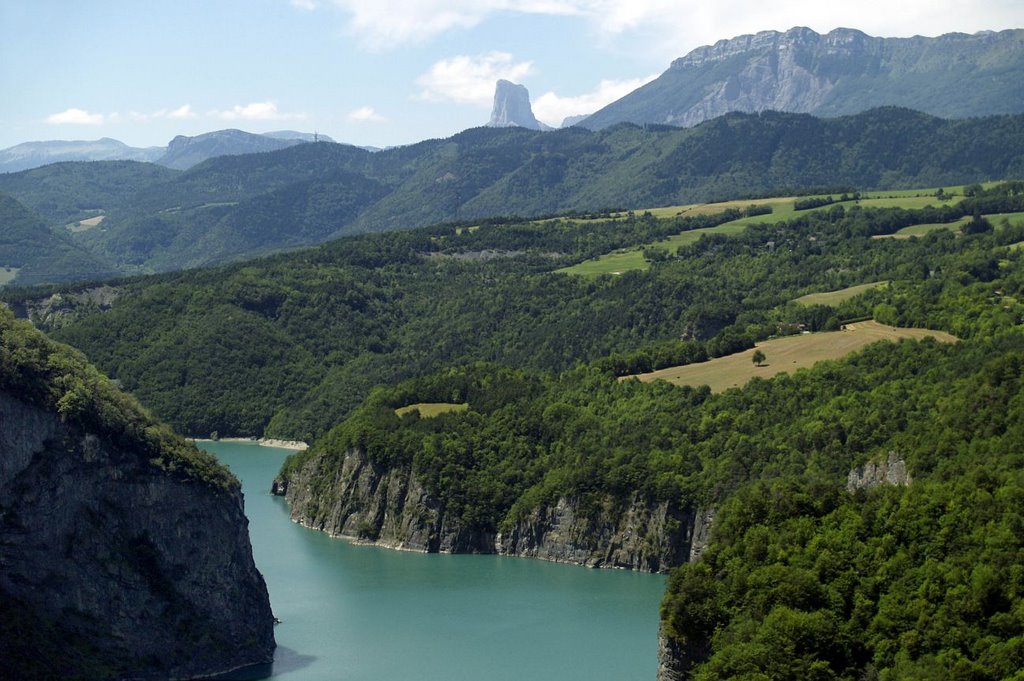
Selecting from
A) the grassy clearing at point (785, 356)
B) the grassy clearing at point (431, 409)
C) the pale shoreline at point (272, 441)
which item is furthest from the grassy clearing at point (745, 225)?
the grassy clearing at point (431, 409)

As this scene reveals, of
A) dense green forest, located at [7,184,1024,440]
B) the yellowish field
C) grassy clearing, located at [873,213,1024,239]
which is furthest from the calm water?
grassy clearing, located at [873,213,1024,239]

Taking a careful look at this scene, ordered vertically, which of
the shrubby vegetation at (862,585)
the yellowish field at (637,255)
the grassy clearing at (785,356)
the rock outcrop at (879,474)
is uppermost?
the yellowish field at (637,255)

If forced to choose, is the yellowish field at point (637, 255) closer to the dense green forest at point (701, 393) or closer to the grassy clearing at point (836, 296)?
the dense green forest at point (701, 393)

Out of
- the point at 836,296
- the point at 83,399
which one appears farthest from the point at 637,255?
the point at 83,399

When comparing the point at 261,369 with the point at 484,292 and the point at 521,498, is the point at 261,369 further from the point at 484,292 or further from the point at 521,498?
the point at 521,498

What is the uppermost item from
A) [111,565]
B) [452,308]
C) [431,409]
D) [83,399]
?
[452,308]

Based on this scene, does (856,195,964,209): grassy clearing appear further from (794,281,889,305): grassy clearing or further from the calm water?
the calm water

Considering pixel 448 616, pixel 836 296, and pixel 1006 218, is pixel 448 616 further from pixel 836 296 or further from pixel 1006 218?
pixel 1006 218
